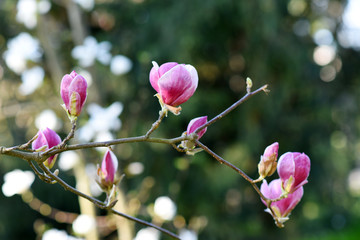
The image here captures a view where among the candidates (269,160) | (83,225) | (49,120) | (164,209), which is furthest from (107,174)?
(49,120)

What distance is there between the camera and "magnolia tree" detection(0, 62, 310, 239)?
451mm

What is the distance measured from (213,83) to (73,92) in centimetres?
244

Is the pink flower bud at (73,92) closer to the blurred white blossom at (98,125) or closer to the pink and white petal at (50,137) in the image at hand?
the pink and white petal at (50,137)

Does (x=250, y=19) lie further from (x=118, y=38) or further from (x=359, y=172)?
(x=359, y=172)

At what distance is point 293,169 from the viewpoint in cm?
50

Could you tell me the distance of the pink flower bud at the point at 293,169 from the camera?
0.50m

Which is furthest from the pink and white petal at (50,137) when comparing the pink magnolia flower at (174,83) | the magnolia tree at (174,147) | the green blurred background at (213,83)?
the green blurred background at (213,83)

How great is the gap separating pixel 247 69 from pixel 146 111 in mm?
696

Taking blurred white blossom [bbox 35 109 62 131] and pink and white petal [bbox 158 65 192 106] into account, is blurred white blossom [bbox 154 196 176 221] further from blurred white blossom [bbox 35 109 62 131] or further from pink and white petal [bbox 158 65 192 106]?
pink and white petal [bbox 158 65 192 106]

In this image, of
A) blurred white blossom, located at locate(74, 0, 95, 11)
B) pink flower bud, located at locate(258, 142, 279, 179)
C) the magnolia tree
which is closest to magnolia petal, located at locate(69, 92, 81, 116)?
the magnolia tree

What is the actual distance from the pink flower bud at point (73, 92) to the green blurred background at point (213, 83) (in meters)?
1.50

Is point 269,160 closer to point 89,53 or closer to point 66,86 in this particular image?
point 66,86

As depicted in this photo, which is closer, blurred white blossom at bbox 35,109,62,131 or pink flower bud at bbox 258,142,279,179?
pink flower bud at bbox 258,142,279,179

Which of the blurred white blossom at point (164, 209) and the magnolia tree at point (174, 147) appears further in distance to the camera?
the blurred white blossom at point (164, 209)
